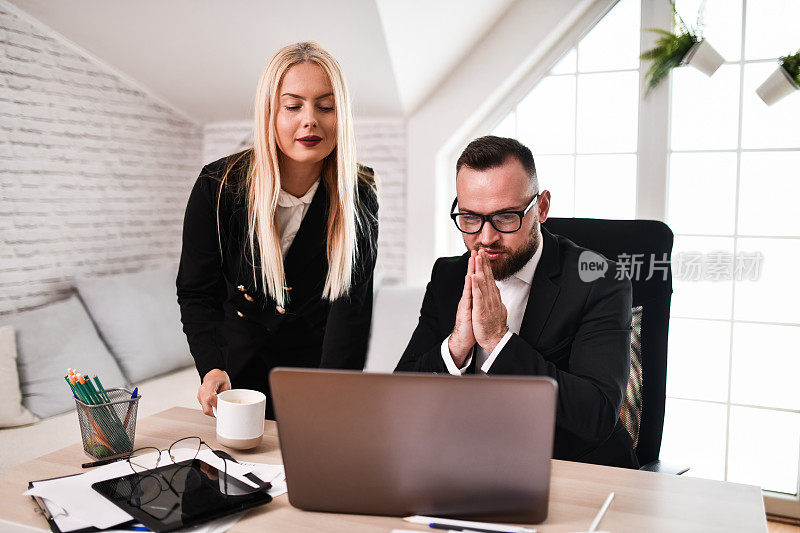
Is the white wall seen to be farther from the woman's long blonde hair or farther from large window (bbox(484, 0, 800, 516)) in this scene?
the woman's long blonde hair

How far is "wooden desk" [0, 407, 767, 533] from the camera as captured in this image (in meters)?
0.94

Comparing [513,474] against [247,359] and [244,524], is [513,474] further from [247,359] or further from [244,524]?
[247,359]

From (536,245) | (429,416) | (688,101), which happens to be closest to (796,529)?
(688,101)

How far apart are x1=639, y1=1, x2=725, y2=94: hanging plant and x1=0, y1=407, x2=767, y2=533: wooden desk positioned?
220 centimetres

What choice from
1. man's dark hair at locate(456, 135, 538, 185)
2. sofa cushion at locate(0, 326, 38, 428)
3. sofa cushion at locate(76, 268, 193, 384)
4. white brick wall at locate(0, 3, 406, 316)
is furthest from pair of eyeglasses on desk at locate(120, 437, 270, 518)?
sofa cushion at locate(76, 268, 193, 384)

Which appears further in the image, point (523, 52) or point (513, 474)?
point (523, 52)

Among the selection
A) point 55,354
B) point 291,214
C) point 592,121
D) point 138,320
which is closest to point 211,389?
point 291,214

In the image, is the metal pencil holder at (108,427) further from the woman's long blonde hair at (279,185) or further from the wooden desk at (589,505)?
the woman's long blonde hair at (279,185)

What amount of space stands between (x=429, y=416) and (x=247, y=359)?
109 centimetres

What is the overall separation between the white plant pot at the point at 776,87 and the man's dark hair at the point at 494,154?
175 cm

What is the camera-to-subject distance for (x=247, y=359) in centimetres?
185

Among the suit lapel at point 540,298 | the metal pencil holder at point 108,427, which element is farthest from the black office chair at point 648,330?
the metal pencil holder at point 108,427

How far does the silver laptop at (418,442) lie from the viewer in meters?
0.86

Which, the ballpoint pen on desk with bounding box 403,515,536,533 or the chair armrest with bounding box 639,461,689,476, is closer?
the ballpoint pen on desk with bounding box 403,515,536,533
